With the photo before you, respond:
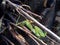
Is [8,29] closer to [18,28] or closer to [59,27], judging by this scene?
[18,28]

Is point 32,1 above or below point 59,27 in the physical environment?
below

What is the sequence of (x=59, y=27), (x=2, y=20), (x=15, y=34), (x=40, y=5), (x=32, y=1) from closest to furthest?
(x=15, y=34) → (x=2, y=20) → (x=32, y=1) → (x=40, y=5) → (x=59, y=27)

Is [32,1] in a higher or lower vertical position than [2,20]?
higher

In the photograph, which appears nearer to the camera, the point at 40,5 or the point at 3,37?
the point at 3,37

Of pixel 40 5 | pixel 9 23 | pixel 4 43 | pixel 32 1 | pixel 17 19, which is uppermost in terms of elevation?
pixel 40 5

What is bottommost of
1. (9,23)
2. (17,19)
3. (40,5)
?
(9,23)

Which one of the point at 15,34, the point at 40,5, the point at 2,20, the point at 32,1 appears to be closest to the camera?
the point at 15,34

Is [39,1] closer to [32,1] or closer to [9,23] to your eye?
[32,1]

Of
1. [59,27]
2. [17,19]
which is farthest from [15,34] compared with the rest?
[59,27]

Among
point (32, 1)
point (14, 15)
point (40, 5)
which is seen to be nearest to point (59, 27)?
point (40, 5)
